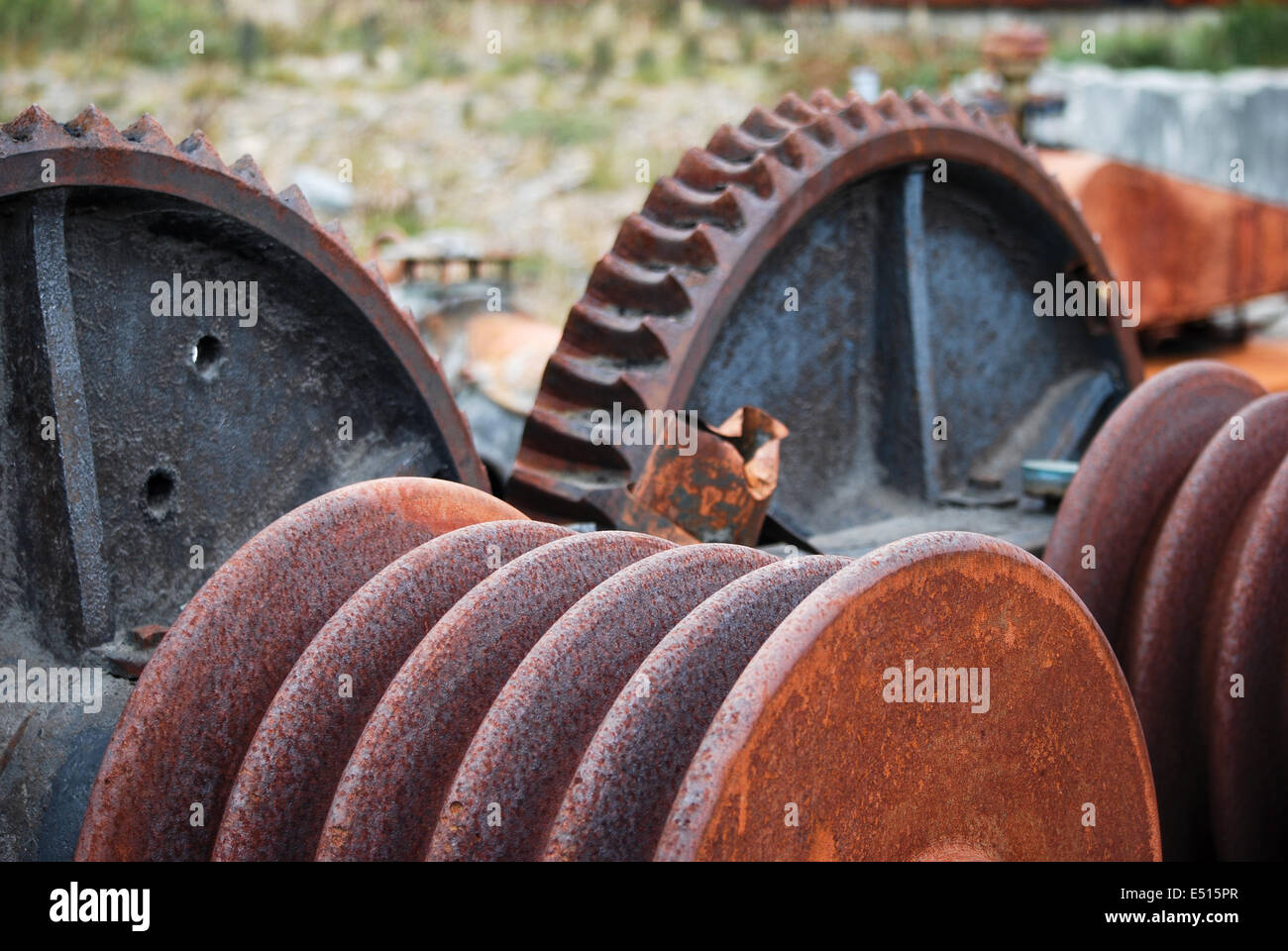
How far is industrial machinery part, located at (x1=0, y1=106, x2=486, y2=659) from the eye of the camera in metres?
2.38

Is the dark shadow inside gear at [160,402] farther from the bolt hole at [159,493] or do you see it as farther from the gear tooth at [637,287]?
the gear tooth at [637,287]

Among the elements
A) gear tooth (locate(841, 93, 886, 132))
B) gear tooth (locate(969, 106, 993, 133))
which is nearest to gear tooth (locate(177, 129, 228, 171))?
gear tooth (locate(841, 93, 886, 132))

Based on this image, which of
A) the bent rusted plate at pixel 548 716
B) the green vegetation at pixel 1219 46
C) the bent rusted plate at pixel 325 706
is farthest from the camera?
the green vegetation at pixel 1219 46

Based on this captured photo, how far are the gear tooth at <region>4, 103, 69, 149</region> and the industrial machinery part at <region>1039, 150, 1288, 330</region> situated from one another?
4.33 meters

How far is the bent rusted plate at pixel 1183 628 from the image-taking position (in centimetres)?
282

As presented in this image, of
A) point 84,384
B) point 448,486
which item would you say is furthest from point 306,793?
point 84,384

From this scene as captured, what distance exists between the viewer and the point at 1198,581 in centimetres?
284

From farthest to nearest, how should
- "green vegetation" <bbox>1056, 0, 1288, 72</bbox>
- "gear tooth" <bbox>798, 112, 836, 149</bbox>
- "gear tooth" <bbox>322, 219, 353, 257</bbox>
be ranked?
"green vegetation" <bbox>1056, 0, 1288, 72</bbox> < "gear tooth" <bbox>798, 112, 836, 149</bbox> < "gear tooth" <bbox>322, 219, 353, 257</bbox>

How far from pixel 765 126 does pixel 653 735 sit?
247 centimetres

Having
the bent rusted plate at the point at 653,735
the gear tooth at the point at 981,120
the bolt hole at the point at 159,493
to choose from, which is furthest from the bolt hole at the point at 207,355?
the gear tooth at the point at 981,120

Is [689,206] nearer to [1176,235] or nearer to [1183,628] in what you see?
[1183,628]

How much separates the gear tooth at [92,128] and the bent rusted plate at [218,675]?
0.78m

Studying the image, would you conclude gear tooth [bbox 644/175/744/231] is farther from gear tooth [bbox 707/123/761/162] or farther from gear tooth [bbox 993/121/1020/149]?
gear tooth [bbox 993/121/1020/149]

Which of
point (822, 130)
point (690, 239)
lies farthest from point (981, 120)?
point (690, 239)
